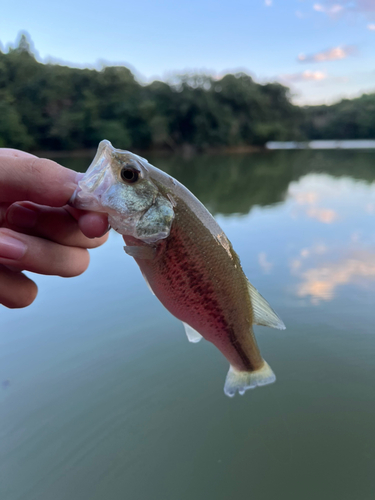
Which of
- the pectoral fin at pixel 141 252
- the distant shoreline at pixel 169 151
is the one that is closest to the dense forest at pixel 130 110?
the distant shoreline at pixel 169 151

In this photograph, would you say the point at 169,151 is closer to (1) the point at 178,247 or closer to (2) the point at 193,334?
(2) the point at 193,334

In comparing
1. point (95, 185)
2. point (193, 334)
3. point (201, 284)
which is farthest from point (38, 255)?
point (193, 334)

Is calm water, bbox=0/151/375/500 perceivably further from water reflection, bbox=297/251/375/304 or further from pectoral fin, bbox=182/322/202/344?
pectoral fin, bbox=182/322/202/344

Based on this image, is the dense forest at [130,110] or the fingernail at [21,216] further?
the dense forest at [130,110]

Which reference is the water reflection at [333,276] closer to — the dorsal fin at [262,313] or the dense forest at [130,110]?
the dorsal fin at [262,313]

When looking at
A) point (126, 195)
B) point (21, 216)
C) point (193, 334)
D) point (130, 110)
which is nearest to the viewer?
point (126, 195)

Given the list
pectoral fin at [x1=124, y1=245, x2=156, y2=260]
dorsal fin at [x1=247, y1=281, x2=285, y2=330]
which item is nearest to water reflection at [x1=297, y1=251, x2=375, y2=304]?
dorsal fin at [x1=247, y1=281, x2=285, y2=330]

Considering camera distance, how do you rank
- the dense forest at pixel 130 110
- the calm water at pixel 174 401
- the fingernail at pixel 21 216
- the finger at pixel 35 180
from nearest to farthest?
the finger at pixel 35 180 → the fingernail at pixel 21 216 → the calm water at pixel 174 401 → the dense forest at pixel 130 110

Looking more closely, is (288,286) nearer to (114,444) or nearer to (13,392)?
(114,444)
